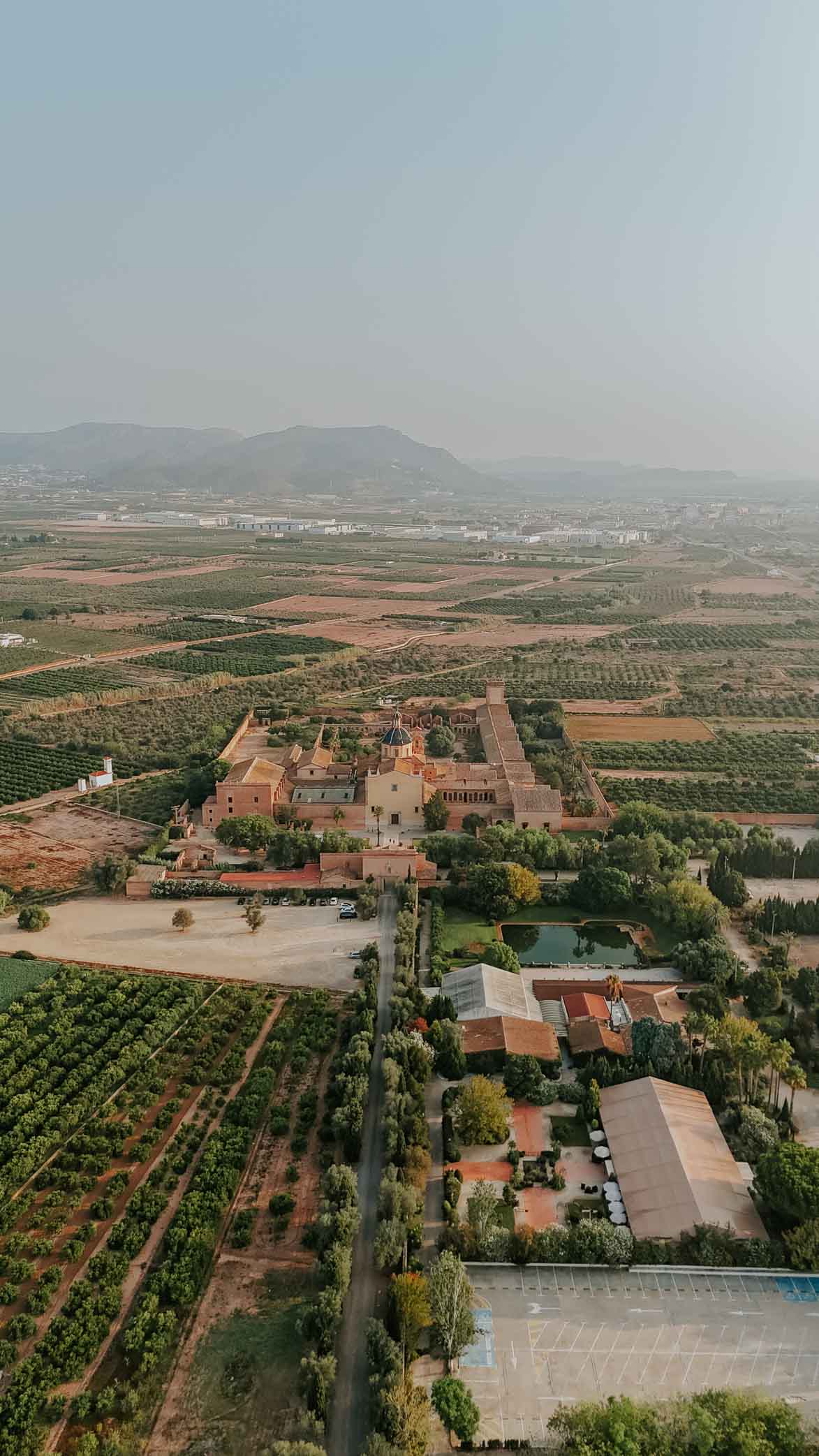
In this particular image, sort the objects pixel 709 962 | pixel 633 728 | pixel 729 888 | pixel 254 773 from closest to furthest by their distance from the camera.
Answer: pixel 709 962
pixel 729 888
pixel 254 773
pixel 633 728

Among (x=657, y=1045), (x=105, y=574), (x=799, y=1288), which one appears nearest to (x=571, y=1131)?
(x=657, y=1045)

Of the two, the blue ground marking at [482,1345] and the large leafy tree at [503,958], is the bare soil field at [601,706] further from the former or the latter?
the blue ground marking at [482,1345]

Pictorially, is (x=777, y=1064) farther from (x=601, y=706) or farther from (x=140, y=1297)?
(x=601, y=706)

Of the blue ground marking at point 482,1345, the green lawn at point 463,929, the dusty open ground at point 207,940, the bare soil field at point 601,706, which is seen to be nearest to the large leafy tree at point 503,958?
the green lawn at point 463,929

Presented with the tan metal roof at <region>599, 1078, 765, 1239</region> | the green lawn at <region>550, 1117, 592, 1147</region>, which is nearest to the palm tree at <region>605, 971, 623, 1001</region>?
the tan metal roof at <region>599, 1078, 765, 1239</region>

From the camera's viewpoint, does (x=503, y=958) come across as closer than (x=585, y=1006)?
No

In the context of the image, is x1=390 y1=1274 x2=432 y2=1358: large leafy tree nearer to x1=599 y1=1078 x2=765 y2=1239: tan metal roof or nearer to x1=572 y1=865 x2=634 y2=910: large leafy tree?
x1=599 y1=1078 x2=765 y2=1239: tan metal roof
